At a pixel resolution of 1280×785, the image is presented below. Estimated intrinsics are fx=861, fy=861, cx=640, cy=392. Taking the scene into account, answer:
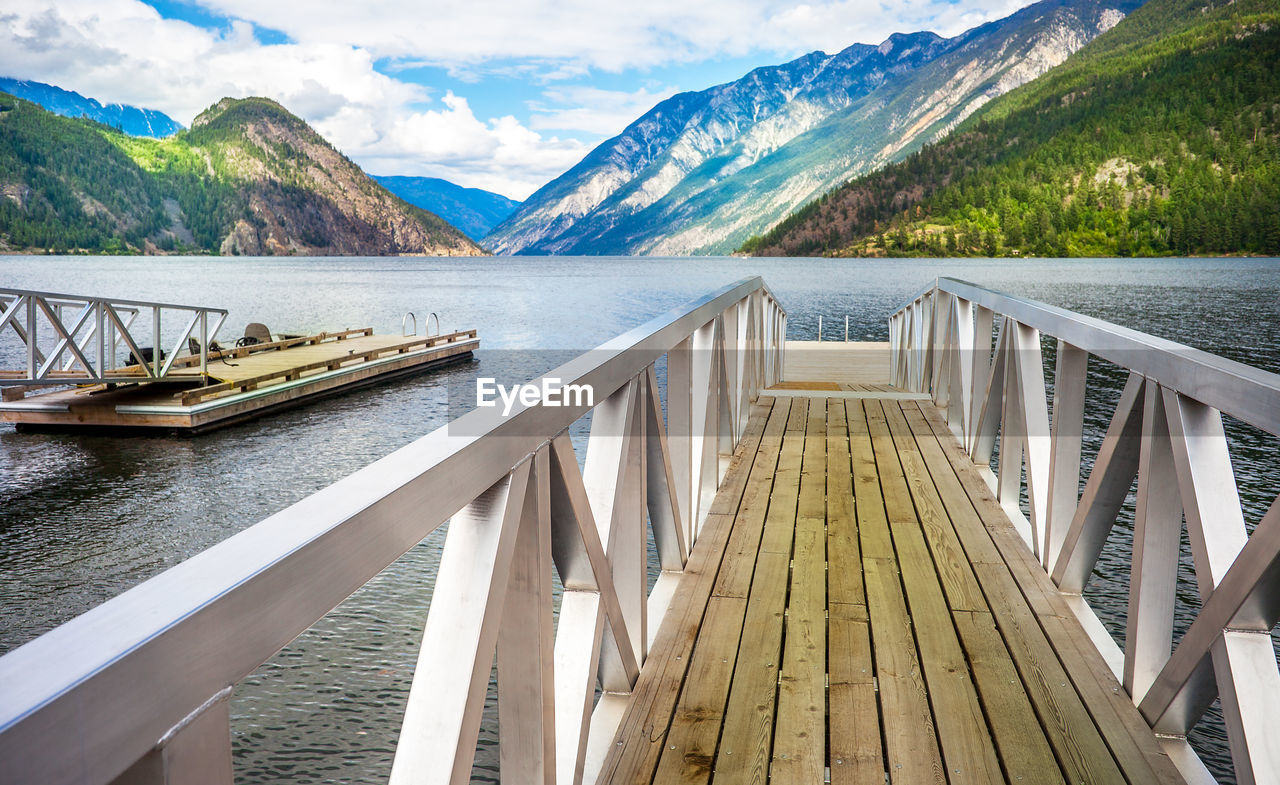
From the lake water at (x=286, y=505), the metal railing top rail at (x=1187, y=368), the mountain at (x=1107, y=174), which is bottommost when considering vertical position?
the lake water at (x=286, y=505)

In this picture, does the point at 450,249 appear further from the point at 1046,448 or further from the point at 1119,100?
the point at 1046,448

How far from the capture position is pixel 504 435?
1.28 meters

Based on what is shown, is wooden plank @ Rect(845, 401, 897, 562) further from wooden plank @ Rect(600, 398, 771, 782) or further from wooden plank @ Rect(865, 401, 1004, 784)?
wooden plank @ Rect(600, 398, 771, 782)

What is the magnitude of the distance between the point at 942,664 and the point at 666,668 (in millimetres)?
783

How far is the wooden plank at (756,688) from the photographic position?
197 cm

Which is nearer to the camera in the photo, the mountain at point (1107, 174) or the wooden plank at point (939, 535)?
the wooden plank at point (939, 535)

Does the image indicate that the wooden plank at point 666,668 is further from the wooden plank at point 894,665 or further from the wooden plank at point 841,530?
the wooden plank at point 894,665

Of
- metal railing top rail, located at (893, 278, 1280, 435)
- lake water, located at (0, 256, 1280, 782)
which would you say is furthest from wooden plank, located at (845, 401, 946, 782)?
lake water, located at (0, 256, 1280, 782)

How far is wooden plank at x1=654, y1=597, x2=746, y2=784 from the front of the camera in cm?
196

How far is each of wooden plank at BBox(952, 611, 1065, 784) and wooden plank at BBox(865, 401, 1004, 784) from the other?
0.09ft

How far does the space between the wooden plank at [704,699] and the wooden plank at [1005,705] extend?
667mm

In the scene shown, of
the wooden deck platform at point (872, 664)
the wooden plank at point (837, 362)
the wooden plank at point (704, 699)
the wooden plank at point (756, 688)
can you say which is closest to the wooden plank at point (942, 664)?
the wooden deck platform at point (872, 664)

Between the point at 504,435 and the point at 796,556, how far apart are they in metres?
2.29

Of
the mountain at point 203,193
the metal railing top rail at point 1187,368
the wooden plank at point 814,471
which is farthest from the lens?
the mountain at point 203,193
